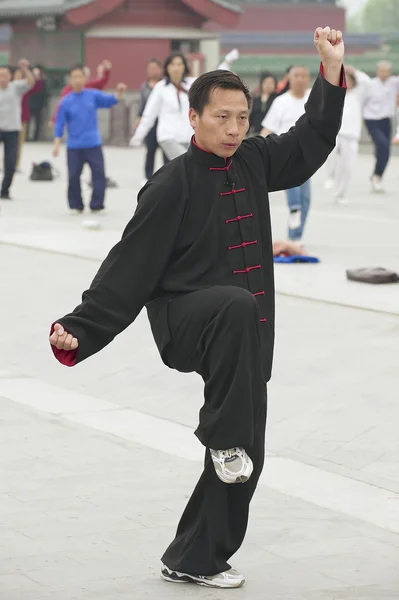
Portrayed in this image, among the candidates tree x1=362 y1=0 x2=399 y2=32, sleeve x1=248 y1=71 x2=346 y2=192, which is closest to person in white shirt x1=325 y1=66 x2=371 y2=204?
sleeve x1=248 y1=71 x2=346 y2=192

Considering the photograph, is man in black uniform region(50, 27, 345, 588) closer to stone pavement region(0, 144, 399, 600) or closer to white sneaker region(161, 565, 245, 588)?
white sneaker region(161, 565, 245, 588)

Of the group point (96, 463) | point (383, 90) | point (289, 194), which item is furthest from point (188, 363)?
point (383, 90)

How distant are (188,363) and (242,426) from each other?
0.29m

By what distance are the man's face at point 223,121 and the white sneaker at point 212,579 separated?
133 centimetres

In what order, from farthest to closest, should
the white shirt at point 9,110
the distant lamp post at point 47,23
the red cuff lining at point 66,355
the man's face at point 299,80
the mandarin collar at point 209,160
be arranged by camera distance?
the distant lamp post at point 47,23 < the white shirt at point 9,110 < the man's face at point 299,80 < the mandarin collar at point 209,160 < the red cuff lining at point 66,355

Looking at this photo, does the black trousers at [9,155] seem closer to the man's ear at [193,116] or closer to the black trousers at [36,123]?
the man's ear at [193,116]

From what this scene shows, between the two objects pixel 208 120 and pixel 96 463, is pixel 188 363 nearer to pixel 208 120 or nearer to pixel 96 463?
pixel 208 120

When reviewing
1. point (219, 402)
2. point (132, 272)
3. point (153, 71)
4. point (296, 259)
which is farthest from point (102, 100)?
point (219, 402)

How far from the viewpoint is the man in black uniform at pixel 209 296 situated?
413cm

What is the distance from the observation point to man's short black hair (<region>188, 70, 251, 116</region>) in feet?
14.0

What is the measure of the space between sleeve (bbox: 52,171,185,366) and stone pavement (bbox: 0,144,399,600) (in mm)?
816

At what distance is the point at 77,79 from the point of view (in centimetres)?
1568

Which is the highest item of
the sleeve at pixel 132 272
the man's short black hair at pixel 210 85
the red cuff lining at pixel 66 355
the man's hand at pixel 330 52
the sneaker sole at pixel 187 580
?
the man's hand at pixel 330 52

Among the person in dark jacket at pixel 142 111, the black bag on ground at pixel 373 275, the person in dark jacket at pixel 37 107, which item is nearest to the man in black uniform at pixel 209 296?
the black bag on ground at pixel 373 275
